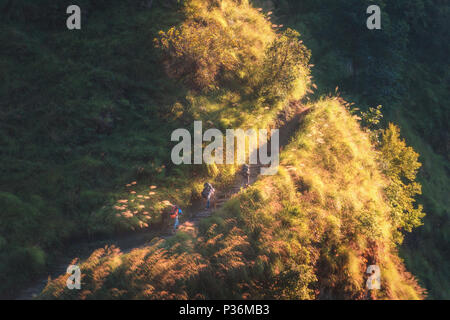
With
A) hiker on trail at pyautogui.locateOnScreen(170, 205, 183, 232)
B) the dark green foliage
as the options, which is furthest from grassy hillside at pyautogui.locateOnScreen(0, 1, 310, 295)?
the dark green foliage

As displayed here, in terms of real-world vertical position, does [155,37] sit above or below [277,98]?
above

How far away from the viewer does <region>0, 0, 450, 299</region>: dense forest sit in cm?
818

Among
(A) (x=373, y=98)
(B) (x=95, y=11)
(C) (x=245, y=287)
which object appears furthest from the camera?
(A) (x=373, y=98)

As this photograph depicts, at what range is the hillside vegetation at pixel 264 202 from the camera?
7.74m

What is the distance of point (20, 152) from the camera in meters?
11.5

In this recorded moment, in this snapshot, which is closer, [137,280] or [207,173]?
[137,280]

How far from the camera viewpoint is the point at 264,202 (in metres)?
10.2

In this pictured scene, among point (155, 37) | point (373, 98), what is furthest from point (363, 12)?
point (155, 37)

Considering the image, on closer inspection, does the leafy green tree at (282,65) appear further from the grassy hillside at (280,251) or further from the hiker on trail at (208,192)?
the hiker on trail at (208,192)

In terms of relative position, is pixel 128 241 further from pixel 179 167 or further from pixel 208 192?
pixel 179 167

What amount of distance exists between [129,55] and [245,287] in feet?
41.2

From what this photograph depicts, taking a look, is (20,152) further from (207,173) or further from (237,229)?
(237,229)

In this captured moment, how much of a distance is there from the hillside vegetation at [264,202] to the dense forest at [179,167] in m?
0.05

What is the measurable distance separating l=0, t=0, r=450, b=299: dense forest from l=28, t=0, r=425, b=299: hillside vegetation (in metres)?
0.05
